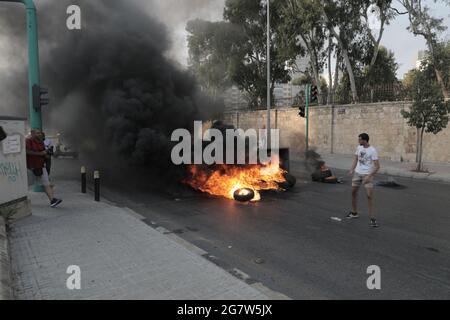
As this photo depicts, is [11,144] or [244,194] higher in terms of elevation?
[11,144]

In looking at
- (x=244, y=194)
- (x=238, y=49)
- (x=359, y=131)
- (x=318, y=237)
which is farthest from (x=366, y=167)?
(x=238, y=49)

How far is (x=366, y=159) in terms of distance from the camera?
6.86m

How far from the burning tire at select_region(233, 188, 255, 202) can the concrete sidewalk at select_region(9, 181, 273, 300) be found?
8.92 ft

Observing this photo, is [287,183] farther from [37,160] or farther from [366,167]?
[37,160]

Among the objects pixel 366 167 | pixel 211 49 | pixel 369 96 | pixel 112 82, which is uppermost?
pixel 211 49

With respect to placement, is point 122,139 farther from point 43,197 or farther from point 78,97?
point 78,97

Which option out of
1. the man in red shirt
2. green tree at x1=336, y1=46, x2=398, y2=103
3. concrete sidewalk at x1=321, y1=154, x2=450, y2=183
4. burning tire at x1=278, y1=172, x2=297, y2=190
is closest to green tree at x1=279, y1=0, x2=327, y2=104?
green tree at x1=336, y1=46, x2=398, y2=103

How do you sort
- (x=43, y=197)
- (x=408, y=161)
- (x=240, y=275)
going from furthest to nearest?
(x=408, y=161) < (x=43, y=197) < (x=240, y=275)

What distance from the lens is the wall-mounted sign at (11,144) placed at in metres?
6.28

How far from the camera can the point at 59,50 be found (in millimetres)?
12250

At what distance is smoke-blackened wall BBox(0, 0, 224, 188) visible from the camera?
9.88 metres

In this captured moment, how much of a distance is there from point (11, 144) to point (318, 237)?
18.5 feet
